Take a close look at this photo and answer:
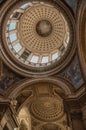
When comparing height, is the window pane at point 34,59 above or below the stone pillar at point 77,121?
above

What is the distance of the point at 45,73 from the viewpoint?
15.1 m

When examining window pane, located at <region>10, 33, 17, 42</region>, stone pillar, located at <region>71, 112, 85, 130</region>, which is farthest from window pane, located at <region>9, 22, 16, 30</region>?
stone pillar, located at <region>71, 112, 85, 130</region>

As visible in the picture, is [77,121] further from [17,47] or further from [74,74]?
[17,47]

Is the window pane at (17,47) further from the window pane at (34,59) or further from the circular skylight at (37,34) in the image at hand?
the window pane at (34,59)

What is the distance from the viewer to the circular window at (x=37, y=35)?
16.0 metres

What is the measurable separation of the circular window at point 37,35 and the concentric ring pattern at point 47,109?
3.55 metres

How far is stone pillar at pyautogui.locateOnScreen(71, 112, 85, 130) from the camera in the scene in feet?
41.0

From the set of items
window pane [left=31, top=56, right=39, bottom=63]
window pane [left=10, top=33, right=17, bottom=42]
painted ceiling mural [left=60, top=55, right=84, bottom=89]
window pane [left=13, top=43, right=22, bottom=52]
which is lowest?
painted ceiling mural [left=60, top=55, right=84, bottom=89]

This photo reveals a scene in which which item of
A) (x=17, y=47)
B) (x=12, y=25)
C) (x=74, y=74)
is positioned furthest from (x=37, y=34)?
(x=74, y=74)

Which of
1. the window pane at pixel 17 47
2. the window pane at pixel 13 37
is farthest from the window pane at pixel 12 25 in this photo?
the window pane at pixel 17 47

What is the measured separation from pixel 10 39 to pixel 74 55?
13.7 ft

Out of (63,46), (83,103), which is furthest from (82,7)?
(63,46)

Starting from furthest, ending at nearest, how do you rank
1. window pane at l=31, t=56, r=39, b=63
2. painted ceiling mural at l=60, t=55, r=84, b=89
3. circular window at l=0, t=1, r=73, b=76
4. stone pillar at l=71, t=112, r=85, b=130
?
window pane at l=31, t=56, r=39, b=63 < circular window at l=0, t=1, r=73, b=76 < painted ceiling mural at l=60, t=55, r=84, b=89 < stone pillar at l=71, t=112, r=85, b=130

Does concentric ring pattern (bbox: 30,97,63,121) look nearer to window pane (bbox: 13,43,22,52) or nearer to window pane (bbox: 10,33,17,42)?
window pane (bbox: 13,43,22,52)
